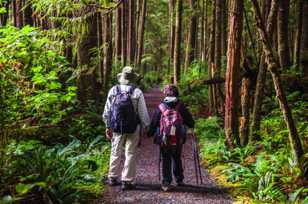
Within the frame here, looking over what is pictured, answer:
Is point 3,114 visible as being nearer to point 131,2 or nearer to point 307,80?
point 307,80

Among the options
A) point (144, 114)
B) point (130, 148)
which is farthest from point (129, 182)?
point (144, 114)

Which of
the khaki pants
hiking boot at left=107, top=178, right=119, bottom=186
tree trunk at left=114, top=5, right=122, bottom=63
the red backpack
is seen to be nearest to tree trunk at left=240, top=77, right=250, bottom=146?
the red backpack

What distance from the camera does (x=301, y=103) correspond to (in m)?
11.7

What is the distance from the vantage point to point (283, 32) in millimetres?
13273

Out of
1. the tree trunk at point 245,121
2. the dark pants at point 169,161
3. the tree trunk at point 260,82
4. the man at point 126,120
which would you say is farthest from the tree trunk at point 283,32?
the dark pants at point 169,161

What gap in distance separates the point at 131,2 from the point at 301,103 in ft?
60.5

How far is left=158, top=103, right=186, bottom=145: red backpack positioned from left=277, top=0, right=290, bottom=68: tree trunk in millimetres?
7517

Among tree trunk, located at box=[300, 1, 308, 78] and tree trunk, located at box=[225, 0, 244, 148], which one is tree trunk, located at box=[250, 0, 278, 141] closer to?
tree trunk, located at box=[225, 0, 244, 148]

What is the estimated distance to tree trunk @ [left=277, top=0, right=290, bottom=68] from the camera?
42.7ft

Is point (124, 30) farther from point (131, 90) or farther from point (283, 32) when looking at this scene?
point (131, 90)

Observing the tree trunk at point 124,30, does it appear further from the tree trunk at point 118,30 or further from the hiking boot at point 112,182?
the hiking boot at point 112,182

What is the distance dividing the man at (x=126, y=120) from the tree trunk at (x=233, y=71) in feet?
9.03

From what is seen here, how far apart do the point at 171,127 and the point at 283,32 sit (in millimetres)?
8192

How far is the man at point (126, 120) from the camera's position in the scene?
22.4ft
